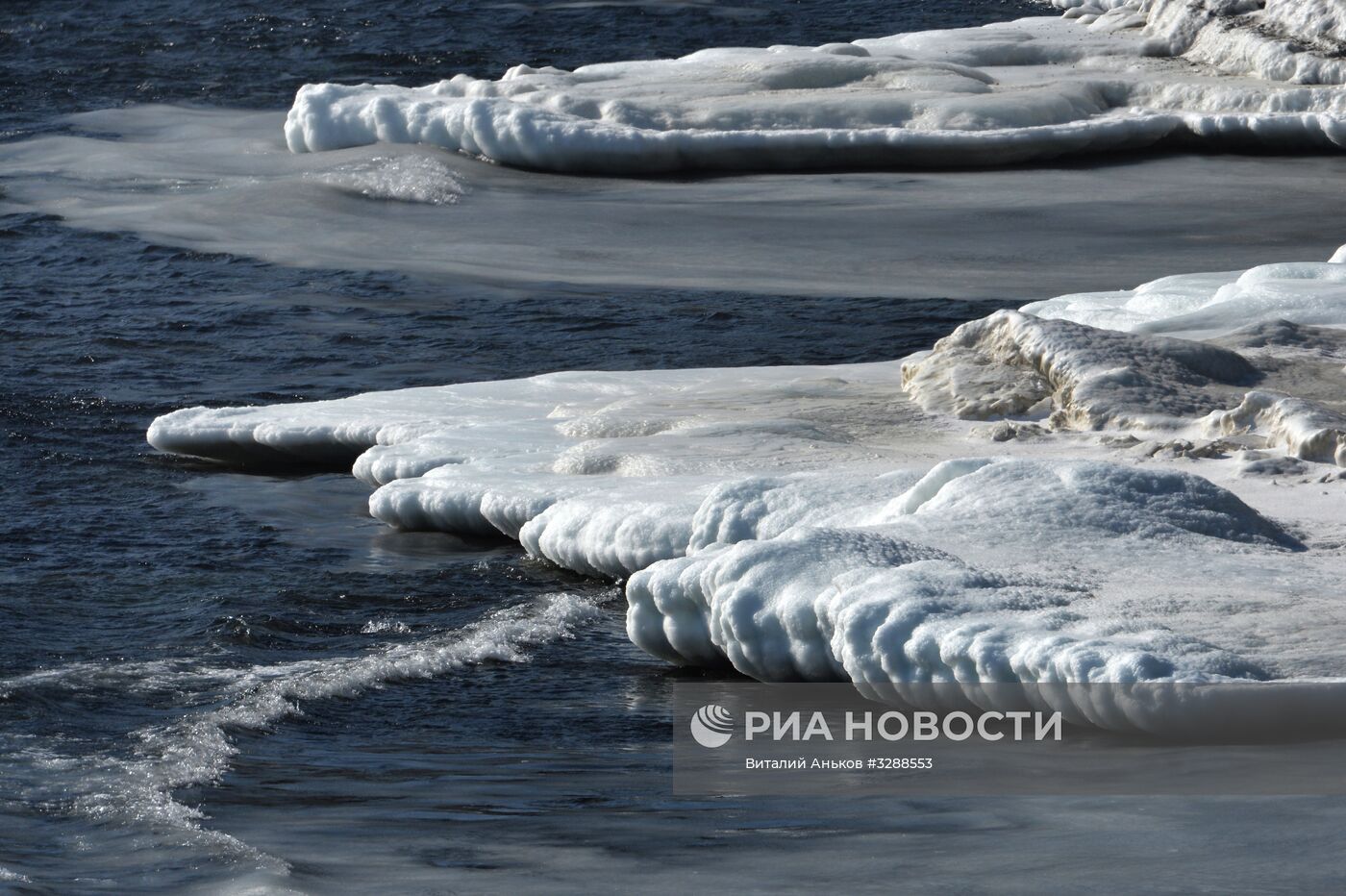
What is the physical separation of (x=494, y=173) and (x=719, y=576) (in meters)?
8.91

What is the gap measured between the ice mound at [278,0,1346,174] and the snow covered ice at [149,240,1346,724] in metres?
4.01

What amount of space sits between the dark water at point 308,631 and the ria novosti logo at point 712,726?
0.13m

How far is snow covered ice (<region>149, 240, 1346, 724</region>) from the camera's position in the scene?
4965mm

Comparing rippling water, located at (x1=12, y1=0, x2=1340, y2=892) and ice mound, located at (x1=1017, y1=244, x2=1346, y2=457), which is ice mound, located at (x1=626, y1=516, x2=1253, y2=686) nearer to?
rippling water, located at (x1=12, y1=0, x2=1340, y2=892)

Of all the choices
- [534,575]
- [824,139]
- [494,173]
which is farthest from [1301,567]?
[494,173]

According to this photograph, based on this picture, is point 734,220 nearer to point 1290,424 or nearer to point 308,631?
point 1290,424

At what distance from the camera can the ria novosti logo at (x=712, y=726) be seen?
5129mm

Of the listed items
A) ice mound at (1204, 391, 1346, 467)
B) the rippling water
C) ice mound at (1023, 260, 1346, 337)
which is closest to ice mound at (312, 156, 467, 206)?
the rippling water

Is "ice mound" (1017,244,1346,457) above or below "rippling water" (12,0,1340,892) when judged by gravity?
above

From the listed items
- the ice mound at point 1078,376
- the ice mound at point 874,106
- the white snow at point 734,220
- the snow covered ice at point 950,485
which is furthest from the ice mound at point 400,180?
the ice mound at point 1078,376

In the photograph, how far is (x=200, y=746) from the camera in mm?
5086

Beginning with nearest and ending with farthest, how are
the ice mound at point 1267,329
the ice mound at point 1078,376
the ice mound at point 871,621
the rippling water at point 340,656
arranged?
the rippling water at point 340,656
the ice mound at point 871,621
the ice mound at point 1267,329
the ice mound at point 1078,376

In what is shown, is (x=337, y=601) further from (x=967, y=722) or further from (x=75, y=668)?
(x=967, y=722)

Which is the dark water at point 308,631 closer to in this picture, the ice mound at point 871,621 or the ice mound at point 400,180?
the ice mound at point 871,621
